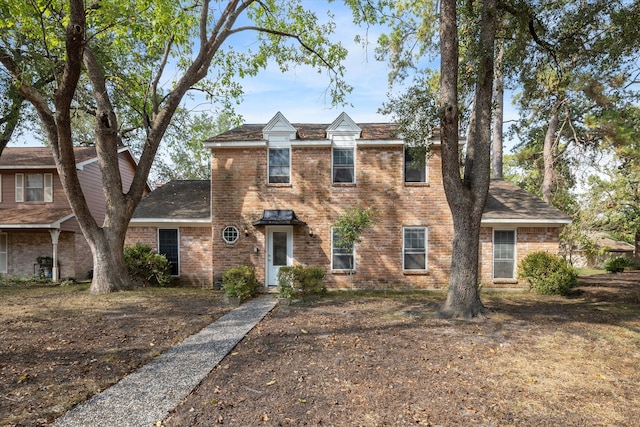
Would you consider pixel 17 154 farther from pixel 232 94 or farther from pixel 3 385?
pixel 3 385

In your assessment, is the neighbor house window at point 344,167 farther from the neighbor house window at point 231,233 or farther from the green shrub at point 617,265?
the green shrub at point 617,265

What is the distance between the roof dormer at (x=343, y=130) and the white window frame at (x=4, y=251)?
1529cm

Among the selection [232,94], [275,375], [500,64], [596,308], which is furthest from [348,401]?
[232,94]

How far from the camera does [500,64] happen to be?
31.9ft

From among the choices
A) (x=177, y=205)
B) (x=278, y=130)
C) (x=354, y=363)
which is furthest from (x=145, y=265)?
(x=354, y=363)

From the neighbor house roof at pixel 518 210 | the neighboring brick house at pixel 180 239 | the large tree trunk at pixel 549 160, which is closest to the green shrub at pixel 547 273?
the neighbor house roof at pixel 518 210

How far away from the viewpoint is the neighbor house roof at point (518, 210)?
1224 centimetres

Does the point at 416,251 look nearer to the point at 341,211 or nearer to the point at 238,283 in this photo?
the point at 341,211

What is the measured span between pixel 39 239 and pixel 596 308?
843 inches

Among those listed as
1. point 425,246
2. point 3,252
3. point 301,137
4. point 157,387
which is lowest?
point 157,387

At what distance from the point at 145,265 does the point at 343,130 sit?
889 cm

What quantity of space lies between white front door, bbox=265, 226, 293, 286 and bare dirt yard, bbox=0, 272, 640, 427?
3270mm

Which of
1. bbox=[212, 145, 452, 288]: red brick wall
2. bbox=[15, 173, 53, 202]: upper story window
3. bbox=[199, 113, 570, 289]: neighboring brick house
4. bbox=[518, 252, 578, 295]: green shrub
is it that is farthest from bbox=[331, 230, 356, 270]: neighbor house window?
bbox=[15, 173, 53, 202]: upper story window

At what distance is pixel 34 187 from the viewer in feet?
52.8
